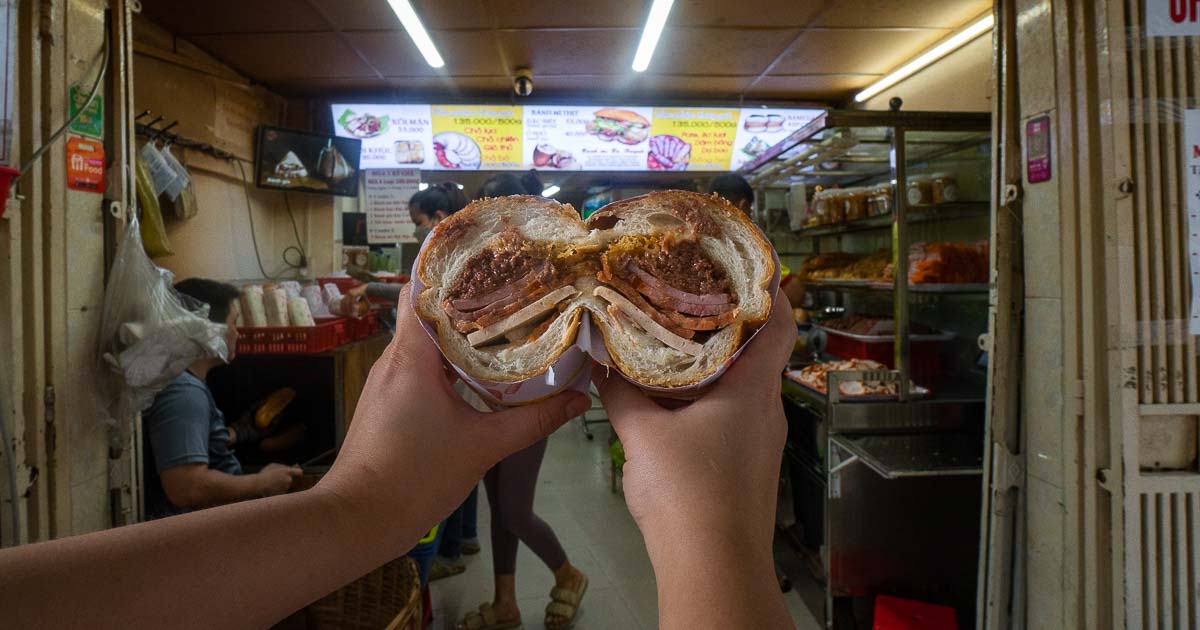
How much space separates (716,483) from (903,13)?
442cm

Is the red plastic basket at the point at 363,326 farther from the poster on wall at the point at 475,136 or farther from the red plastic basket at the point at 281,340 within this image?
the poster on wall at the point at 475,136

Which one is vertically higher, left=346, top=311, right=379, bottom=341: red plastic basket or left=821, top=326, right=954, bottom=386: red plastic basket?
left=346, top=311, right=379, bottom=341: red plastic basket

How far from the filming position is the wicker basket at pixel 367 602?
212cm

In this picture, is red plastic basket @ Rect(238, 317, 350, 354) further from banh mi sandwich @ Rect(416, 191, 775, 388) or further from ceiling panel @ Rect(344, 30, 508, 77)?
ceiling panel @ Rect(344, 30, 508, 77)

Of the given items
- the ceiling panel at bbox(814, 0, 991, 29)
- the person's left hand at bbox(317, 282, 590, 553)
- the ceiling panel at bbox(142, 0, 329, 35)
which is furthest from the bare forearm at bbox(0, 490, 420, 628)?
the ceiling panel at bbox(814, 0, 991, 29)

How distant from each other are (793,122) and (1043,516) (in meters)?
4.88

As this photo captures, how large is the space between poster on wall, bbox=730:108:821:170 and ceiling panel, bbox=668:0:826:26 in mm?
1738

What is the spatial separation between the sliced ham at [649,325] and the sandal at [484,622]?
259 centimetres

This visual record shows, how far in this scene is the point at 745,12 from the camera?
4.15 meters

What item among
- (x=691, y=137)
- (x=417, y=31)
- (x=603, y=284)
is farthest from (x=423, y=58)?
(x=603, y=284)

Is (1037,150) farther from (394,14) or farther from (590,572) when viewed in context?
(394,14)

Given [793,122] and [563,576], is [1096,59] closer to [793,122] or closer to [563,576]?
[563,576]

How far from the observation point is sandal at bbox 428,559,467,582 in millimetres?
3816

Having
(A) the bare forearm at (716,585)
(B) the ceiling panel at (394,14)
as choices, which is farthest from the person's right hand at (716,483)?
(B) the ceiling panel at (394,14)
